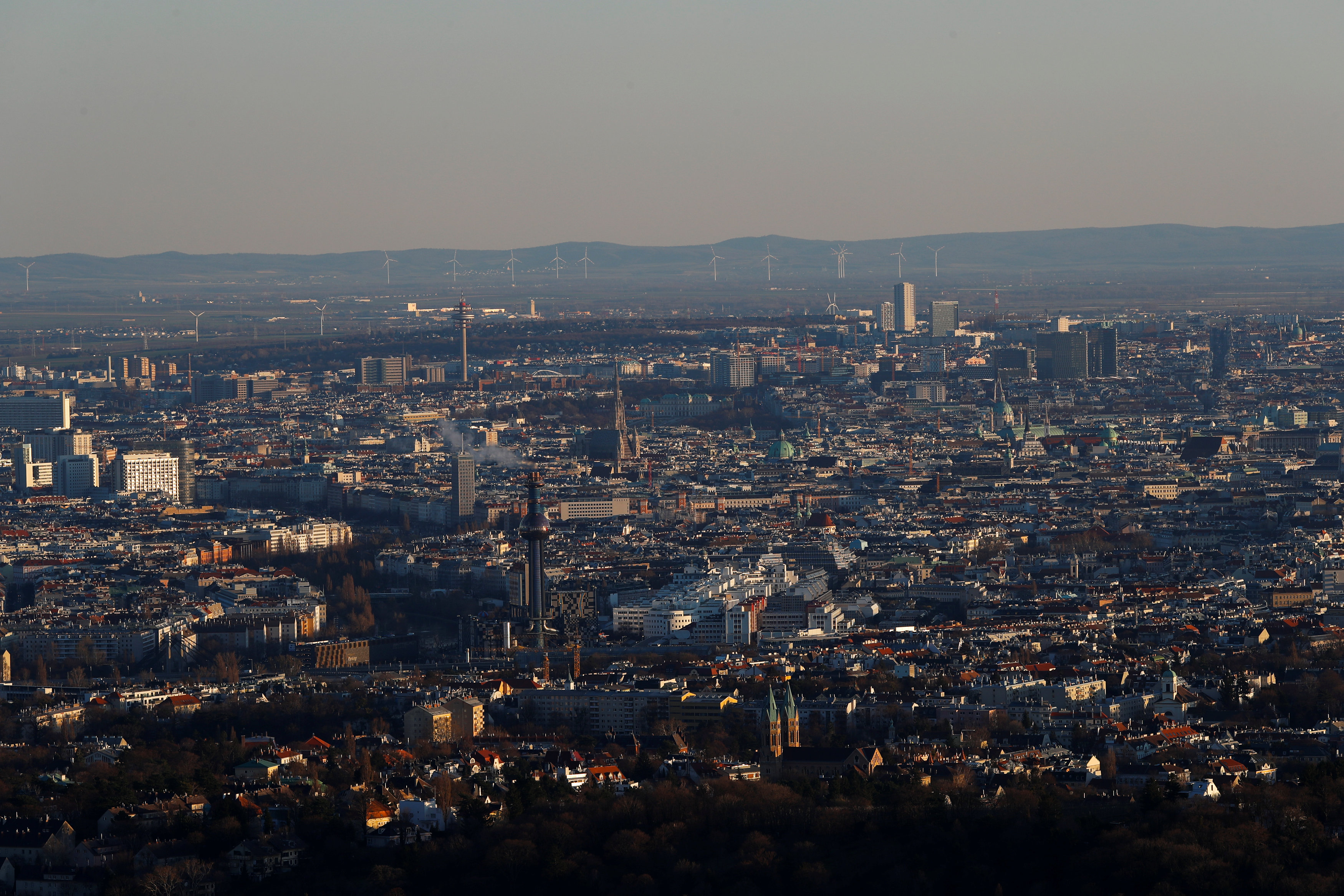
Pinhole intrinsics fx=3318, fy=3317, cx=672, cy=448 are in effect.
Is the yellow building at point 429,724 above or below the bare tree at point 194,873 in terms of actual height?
below

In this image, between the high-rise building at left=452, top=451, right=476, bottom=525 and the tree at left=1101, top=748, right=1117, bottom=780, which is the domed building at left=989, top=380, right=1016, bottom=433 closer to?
the high-rise building at left=452, top=451, right=476, bottom=525

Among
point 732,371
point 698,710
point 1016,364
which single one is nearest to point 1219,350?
point 1016,364

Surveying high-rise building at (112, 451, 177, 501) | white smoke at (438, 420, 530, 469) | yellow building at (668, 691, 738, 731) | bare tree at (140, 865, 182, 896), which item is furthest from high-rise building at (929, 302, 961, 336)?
bare tree at (140, 865, 182, 896)

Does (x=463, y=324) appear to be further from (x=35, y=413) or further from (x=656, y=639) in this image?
(x=656, y=639)

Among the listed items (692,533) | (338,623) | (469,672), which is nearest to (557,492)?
(692,533)

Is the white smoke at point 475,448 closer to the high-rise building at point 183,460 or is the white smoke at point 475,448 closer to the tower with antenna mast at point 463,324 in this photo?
the high-rise building at point 183,460

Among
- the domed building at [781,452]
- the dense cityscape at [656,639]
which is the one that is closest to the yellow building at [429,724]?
the dense cityscape at [656,639]

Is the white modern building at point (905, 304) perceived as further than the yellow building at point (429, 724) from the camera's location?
Yes
